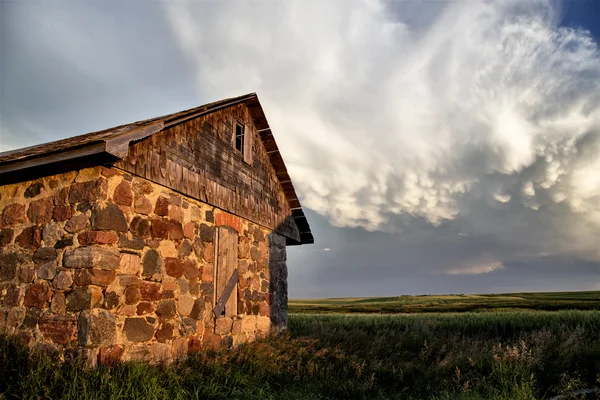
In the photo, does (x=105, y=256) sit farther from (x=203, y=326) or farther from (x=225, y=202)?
(x=225, y=202)

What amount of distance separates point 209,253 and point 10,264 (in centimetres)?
329

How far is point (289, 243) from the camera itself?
13.0m

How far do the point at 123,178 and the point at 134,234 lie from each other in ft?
2.96

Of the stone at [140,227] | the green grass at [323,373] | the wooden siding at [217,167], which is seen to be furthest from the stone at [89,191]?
the green grass at [323,373]

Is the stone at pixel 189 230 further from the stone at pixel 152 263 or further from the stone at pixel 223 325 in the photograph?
the stone at pixel 223 325

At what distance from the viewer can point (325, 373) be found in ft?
25.7

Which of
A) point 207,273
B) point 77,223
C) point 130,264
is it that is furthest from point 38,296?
point 207,273

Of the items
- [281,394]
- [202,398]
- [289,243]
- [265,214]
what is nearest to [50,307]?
[202,398]

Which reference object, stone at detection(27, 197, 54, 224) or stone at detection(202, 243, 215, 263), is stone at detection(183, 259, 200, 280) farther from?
stone at detection(27, 197, 54, 224)

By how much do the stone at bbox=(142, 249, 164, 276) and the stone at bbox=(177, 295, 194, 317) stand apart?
30.2 inches

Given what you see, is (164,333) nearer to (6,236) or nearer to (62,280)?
(62,280)

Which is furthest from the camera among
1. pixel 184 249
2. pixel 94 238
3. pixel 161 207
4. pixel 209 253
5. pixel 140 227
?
pixel 209 253

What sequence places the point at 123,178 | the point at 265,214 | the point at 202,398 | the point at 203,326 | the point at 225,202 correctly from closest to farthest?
the point at 202,398 < the point at 123,178 < the point at 203,326 < the point at 225,202 < the point at 265,214

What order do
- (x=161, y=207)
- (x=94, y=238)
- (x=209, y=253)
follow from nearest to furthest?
(x=94, y=238)
(x=161, y=207)
(x=209, y=253)
